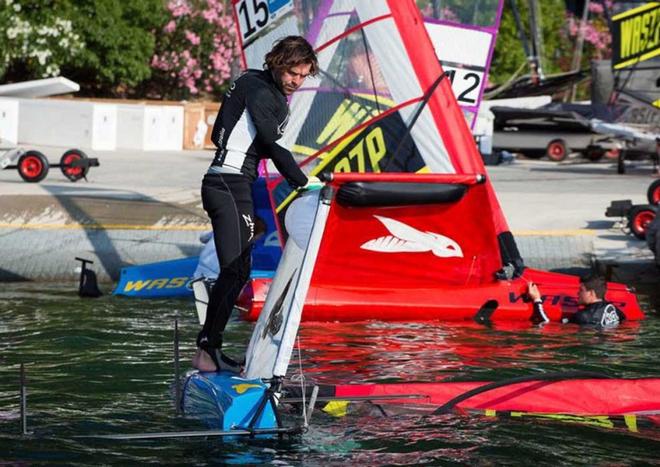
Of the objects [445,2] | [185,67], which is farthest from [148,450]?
[185,67]

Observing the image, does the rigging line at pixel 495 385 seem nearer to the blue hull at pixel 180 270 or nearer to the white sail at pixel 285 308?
the white sail at pixel 285 308

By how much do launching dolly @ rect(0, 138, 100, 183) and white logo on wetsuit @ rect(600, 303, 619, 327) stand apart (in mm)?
9228

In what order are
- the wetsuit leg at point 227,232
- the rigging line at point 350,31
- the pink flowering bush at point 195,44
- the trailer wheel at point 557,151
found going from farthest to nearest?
the pink flowering bush at point 195,44, the trailer wheel at point 557,151, the rigging line at point 350,31, the wetsuit leg at point 227,232

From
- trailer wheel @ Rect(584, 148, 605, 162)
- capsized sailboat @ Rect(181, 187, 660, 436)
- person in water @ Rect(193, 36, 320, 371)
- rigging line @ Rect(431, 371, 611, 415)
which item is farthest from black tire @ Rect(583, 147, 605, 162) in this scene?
person in water @ Rect(193, 36, 320, 371)

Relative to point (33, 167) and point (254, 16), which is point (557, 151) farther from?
point (254, 16)

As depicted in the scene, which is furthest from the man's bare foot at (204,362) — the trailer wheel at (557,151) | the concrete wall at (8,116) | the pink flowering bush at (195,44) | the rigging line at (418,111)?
the pink flowering bush at (195,44)

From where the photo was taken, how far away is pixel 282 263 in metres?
6.75

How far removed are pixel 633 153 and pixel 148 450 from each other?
20.8 metres

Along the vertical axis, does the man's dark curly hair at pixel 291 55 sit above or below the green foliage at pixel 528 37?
below

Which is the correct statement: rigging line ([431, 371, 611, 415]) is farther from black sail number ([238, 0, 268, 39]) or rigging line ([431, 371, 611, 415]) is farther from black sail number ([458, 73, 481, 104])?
black sail number ([458, 73, 481, 104])

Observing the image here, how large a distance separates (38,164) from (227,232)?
11.4 metres

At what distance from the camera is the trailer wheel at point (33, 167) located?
17859 millimetres

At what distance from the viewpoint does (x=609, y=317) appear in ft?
35.4

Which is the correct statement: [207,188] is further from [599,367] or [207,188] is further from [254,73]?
[599,367]
